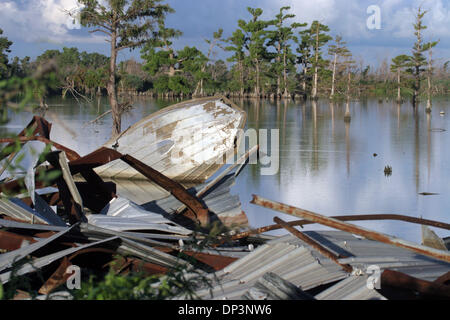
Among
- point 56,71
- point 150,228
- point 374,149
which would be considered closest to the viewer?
point 56,71

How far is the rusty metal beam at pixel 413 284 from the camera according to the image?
255 centimetres

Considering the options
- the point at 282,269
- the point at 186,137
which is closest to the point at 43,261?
the point at 282,269

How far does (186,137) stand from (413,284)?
6.68 metres

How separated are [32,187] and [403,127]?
74.8ft

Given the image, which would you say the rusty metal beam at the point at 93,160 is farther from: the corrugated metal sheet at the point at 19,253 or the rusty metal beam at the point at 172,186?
the corrugated metal sheet at the point at 19,253

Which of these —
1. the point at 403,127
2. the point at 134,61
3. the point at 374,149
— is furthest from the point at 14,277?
the point at 134,61

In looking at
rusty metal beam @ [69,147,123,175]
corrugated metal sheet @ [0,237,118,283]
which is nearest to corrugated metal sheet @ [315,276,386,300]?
corrugated metal sheet @ [0,237,118,283]

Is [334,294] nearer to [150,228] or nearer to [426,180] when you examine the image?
[150,228]

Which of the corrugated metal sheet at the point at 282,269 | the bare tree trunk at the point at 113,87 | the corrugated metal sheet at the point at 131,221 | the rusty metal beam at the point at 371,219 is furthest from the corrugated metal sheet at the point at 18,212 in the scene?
the bare tree trunk at the point at 113,87

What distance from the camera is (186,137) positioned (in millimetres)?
9055

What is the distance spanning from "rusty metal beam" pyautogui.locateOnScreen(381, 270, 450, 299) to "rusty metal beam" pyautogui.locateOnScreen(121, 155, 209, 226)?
2228 mm

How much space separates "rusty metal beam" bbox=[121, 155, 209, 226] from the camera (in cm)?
450

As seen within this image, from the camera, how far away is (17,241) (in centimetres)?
326

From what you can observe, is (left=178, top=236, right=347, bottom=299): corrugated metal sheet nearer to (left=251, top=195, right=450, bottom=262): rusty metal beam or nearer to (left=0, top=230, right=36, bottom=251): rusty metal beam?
(left=251, top=195, right=450, bottom=262): rusty metal beam
